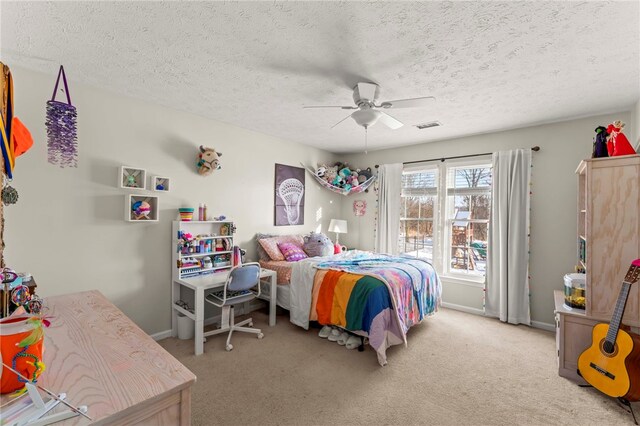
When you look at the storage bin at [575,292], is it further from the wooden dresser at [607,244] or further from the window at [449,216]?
the window at [449,216]

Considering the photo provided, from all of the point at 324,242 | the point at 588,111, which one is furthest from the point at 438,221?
the point at 588,111

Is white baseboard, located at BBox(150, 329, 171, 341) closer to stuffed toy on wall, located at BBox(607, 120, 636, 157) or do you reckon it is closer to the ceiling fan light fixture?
the ceiling fan light fixture

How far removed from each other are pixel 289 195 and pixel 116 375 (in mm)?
3682

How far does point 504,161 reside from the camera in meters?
3.76

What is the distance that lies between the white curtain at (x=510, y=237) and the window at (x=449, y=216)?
207mm

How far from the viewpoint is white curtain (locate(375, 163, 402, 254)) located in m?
4.76

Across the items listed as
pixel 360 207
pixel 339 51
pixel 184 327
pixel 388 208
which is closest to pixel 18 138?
pixel 339 51

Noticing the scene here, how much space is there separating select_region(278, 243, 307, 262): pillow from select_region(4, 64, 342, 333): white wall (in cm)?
65

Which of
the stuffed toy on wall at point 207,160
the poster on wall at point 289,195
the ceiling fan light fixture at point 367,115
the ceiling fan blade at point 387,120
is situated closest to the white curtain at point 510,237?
the ceiling fan blade at point 387,120

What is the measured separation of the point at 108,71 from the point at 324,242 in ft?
A: 10.2

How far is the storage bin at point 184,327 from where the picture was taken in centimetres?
304

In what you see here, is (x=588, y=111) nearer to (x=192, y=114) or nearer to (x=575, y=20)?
(x=575, y=20)

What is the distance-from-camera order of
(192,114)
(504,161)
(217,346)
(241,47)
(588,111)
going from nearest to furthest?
(241,47), (217,346), (588,111), (192,114), (504,161)

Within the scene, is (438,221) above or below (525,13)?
→ below
